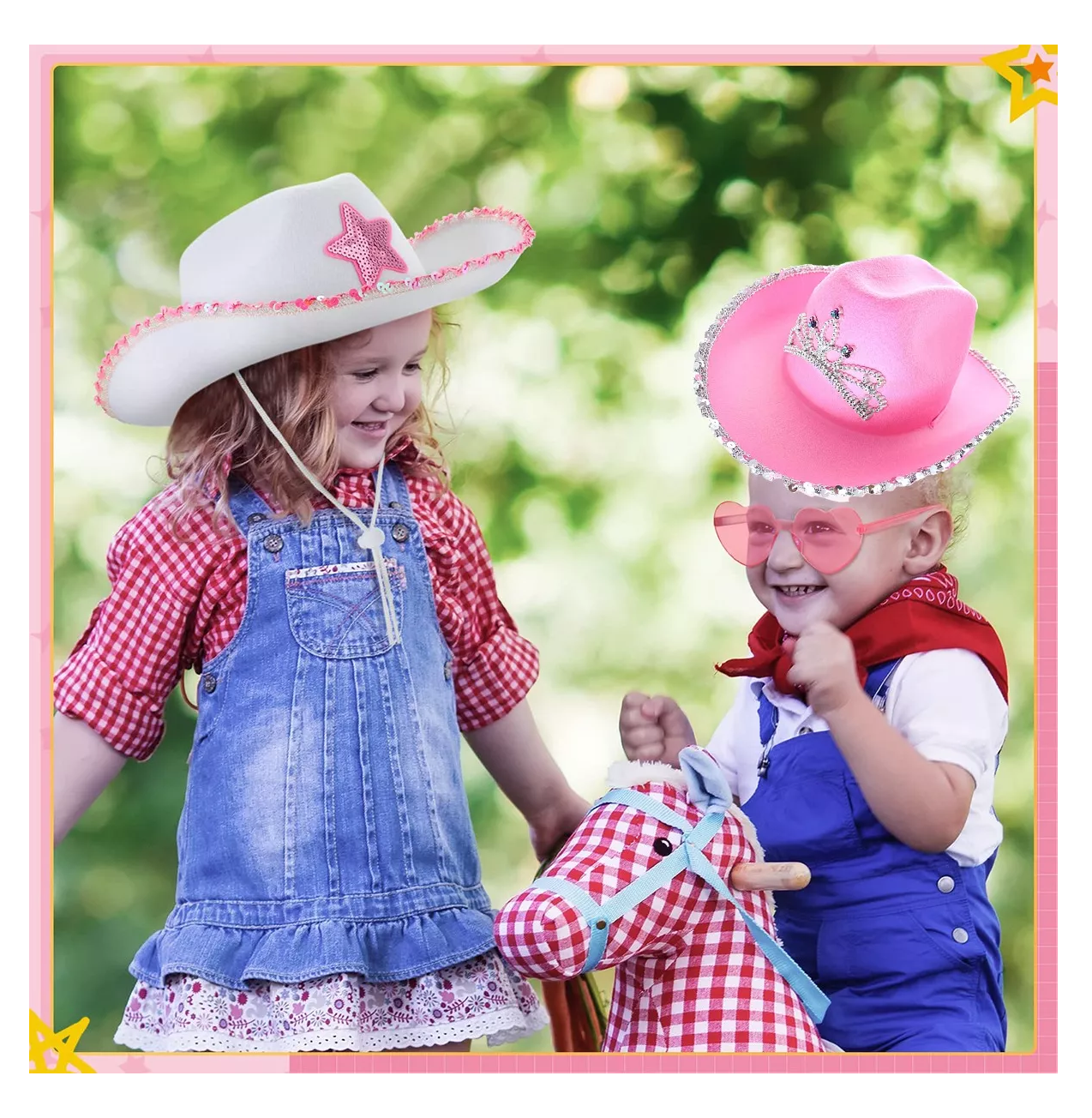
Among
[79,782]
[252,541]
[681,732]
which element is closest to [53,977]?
[79,782]

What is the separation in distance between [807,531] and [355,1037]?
0.88 meters

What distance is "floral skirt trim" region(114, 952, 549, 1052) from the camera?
196 cm

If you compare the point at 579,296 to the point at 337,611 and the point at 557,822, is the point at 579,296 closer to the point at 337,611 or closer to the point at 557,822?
the point at 337,611

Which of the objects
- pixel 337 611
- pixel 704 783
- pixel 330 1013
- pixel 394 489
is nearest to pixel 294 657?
pixel 337 611

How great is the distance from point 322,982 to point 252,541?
59cm

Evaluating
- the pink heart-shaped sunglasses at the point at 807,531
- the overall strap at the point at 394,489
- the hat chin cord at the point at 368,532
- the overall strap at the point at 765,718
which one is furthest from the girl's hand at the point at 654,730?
the overall strap at the point at 394,489

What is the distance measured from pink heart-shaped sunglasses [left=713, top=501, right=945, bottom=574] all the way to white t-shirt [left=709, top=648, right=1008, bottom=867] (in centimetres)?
17

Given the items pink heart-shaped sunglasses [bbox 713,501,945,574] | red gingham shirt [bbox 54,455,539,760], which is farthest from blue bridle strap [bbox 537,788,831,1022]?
red gingham shirt [bbox 54,455,539,760]

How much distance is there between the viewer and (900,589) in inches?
83.7

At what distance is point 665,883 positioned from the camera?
1797mm

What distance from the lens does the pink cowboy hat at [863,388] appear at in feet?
6.77

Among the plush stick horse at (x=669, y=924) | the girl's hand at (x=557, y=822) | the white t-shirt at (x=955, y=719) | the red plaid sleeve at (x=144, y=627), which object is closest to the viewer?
the plush stick horse at (x=669, y=924)

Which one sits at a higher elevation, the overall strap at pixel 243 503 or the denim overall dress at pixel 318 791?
the overall strap at pixel 243 503

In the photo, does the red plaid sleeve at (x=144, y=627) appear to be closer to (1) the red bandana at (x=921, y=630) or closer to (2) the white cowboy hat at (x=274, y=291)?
(2) the white cowboy hat at (x=274, y=291)
